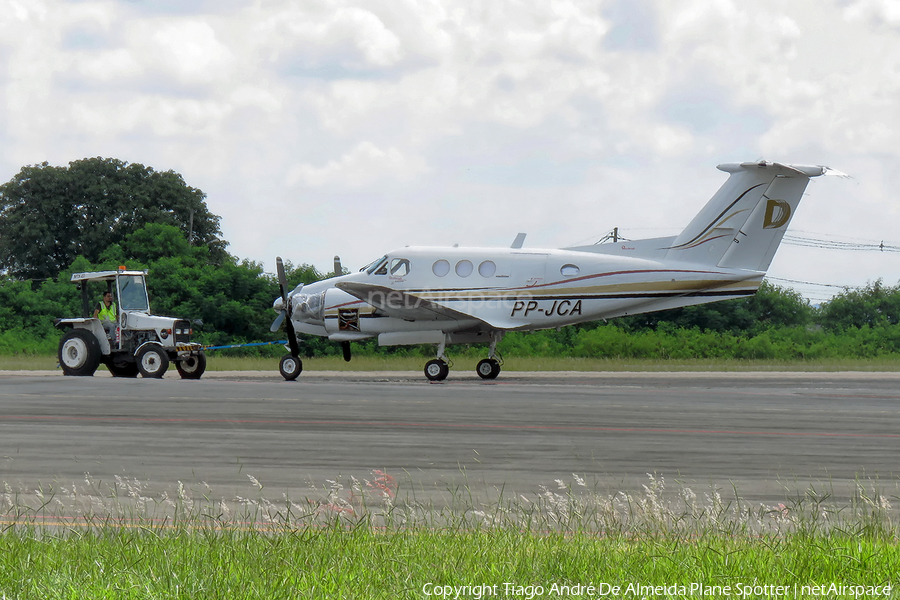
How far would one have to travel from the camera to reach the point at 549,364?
34781mm

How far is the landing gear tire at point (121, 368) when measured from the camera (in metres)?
24.5

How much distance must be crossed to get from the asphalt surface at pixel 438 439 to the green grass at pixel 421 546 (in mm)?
759

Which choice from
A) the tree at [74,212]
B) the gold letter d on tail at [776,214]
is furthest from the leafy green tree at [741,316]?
the tree at [74,212]

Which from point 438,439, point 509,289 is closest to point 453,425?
point 438,439

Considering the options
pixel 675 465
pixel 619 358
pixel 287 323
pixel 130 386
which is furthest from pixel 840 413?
pixel 619 358

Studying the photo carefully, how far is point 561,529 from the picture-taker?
6719mm

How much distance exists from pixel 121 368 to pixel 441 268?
948cm

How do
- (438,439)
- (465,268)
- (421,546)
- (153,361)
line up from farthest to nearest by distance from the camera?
1. (465,268)
2. (153,361)
3. (438,439)
4. (421,546)

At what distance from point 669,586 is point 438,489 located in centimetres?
359

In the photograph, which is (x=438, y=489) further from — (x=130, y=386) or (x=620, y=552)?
(x=130, y=386)

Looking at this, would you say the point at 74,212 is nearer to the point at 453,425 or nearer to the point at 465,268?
the point at 465,268

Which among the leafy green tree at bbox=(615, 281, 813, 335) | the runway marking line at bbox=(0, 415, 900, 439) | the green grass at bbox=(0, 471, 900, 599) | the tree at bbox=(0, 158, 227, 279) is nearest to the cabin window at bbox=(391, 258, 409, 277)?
the runway marking line at bbox=(0, 415, 900, 439)

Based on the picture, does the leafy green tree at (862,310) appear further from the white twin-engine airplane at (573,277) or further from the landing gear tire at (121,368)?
the landing gear tire at (121,368)

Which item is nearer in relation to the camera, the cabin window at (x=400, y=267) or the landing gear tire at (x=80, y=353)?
the landing gear tire at (x=80, y=353)
